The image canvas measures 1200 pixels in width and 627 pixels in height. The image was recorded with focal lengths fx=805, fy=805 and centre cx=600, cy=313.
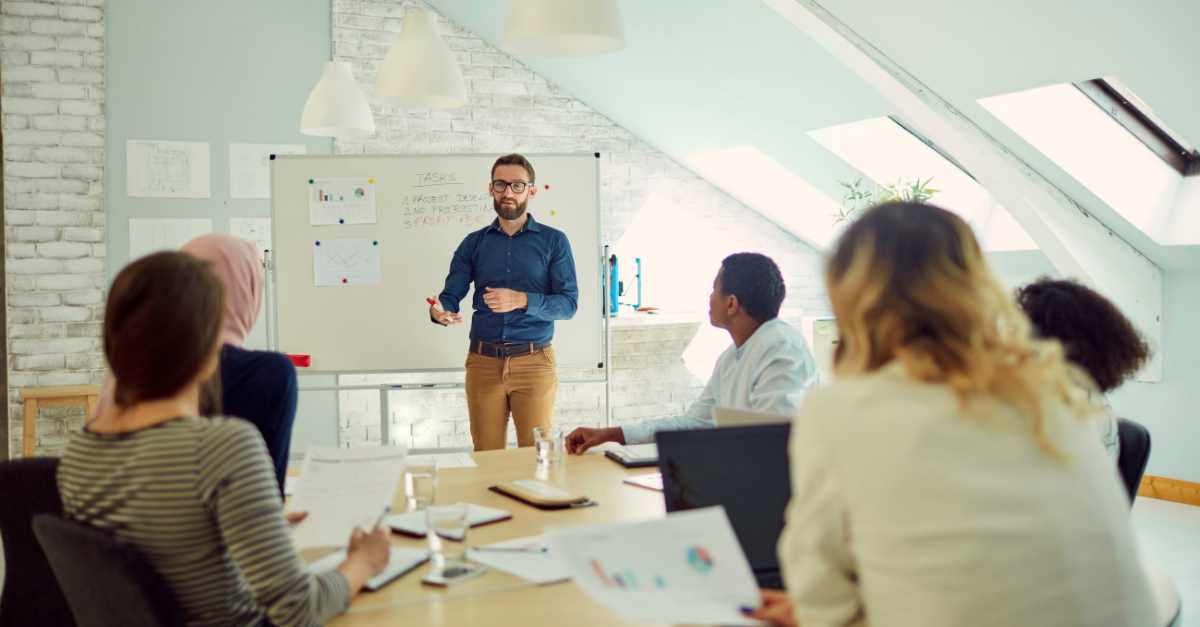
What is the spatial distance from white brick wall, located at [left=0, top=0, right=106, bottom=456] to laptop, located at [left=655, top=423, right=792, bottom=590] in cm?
410

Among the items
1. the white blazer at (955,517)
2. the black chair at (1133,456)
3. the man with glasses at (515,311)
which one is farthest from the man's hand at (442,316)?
the white blazer at (955,517)

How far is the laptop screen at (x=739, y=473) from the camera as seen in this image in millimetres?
1299

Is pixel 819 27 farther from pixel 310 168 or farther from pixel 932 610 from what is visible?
pixel 932 610

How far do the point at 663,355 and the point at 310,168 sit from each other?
2.53 metres

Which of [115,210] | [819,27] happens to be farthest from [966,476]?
[115,210]

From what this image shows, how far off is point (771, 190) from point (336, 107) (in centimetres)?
304

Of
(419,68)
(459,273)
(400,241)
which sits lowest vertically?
(459,273)

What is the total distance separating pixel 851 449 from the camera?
80cm

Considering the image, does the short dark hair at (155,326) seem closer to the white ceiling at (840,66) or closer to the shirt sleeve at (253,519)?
the shirt sleeve at (253,519)

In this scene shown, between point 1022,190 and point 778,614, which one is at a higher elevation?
point 1022,190

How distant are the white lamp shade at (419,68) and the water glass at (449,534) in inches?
62.5

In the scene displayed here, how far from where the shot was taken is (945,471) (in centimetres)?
77

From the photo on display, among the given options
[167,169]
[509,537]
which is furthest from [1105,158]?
[167,169]

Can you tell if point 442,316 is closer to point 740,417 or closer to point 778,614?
point 740,417
